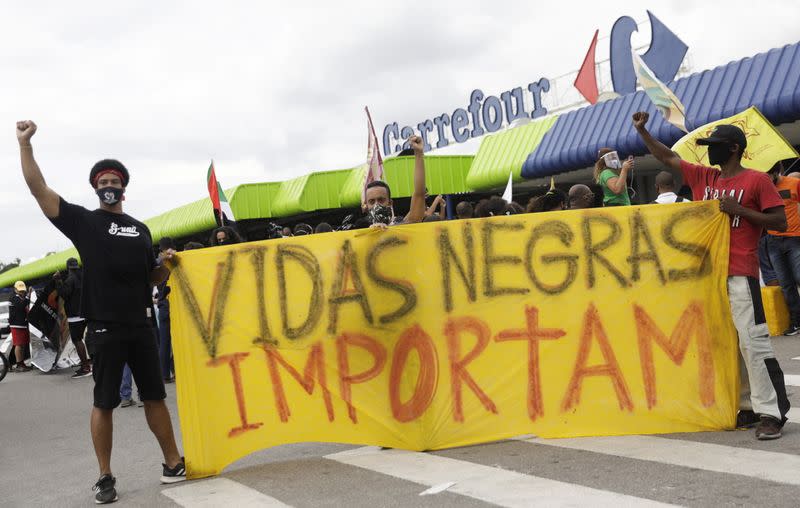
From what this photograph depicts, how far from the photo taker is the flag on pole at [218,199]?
12609 mm

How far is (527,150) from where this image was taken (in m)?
22.1

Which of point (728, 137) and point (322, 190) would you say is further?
point (322, 190)

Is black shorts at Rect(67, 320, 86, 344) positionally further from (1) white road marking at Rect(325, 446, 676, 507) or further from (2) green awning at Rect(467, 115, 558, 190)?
(2) green awning at Rect(467, 115, 558, 190)

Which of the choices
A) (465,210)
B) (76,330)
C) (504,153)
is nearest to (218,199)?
(76,330)

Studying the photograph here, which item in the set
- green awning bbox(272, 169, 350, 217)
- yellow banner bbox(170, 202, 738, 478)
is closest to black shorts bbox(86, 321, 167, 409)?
yellow banner bbox(170, 202, 738, 478)

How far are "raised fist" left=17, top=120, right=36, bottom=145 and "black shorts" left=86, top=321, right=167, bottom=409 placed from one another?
45.1 inches

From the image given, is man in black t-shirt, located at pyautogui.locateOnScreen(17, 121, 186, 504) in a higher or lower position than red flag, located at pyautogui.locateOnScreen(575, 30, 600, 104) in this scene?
lower

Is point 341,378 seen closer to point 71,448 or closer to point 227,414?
point 227,414

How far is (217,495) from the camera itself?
197 inches

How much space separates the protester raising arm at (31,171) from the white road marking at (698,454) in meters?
3.30

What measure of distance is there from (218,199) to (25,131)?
7.88 meters

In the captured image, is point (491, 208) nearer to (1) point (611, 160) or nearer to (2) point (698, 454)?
(1) point (611, 160)

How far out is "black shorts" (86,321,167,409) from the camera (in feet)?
17.5

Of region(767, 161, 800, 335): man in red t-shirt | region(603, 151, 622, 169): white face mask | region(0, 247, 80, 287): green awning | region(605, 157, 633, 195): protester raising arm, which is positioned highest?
region(0, 247, 80, 287): green awning
